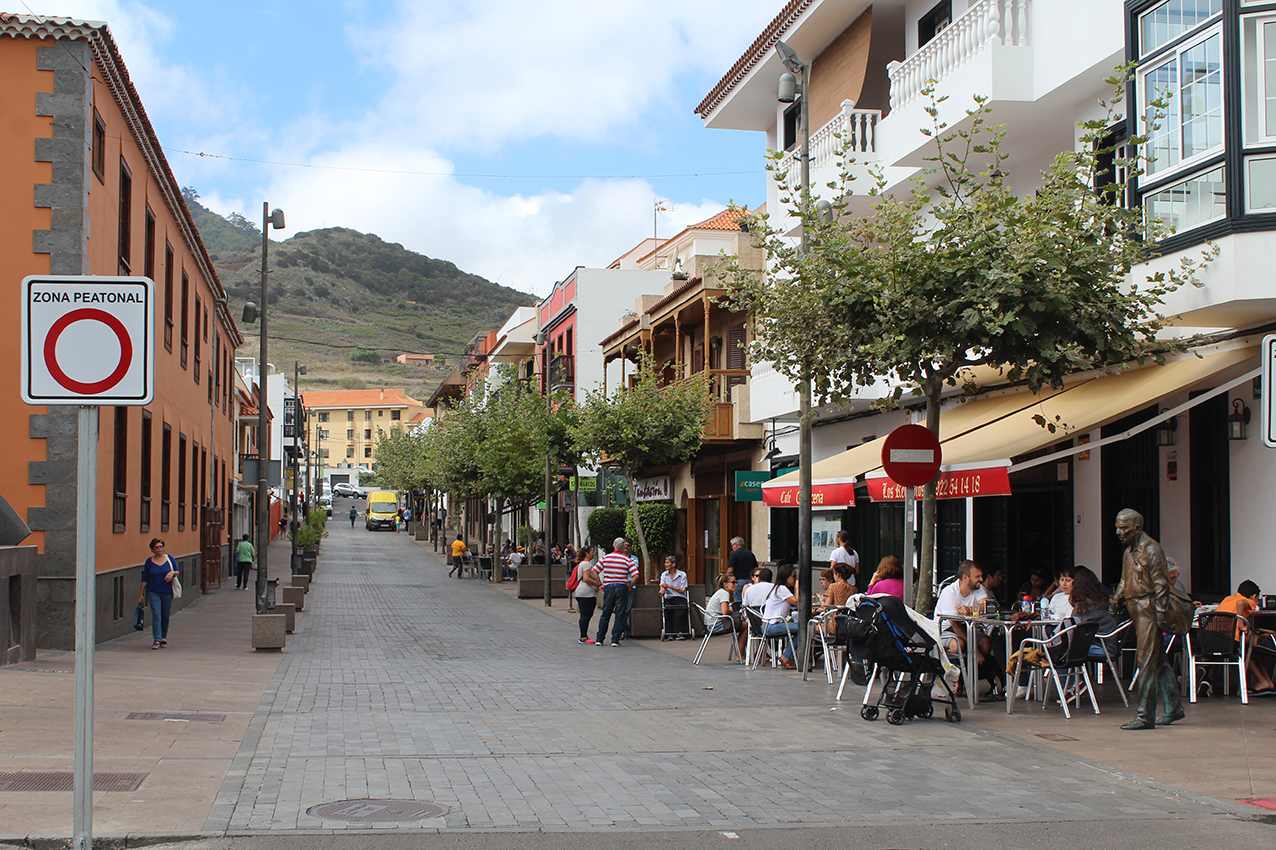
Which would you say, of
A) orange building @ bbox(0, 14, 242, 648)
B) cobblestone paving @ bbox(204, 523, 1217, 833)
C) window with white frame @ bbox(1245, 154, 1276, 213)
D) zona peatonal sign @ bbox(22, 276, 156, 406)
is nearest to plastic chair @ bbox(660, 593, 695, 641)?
cobblestone paving @ bbox(204, 523, 1217, 833)

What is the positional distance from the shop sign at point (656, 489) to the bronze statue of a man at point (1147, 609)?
24.3 meters

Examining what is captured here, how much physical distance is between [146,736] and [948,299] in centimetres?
823

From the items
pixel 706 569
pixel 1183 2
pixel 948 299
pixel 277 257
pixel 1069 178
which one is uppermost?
pixel 277 257

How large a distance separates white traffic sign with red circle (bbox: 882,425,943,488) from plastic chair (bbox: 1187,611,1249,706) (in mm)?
3124

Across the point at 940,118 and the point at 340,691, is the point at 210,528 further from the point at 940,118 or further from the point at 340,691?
the point at 940,118

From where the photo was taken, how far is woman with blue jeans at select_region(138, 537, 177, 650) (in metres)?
18.4

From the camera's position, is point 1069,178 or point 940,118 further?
point 940,118

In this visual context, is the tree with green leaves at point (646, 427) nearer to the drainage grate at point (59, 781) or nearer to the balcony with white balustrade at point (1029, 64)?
the balcony with white balustrade at point (1029, 64)

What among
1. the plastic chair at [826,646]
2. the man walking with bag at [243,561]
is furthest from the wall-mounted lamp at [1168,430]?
the man walking with bag at [243,561]

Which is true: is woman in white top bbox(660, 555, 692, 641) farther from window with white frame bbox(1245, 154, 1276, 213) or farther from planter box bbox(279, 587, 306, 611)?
window with white frame bbox(1245, 154, 1276, 213)

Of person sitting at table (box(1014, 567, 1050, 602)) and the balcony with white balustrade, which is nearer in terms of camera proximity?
the balcony with white balustrade

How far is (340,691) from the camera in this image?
541 inches

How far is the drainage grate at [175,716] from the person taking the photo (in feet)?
36.8

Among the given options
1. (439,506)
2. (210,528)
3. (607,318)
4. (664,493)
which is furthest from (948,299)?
(439,506)
